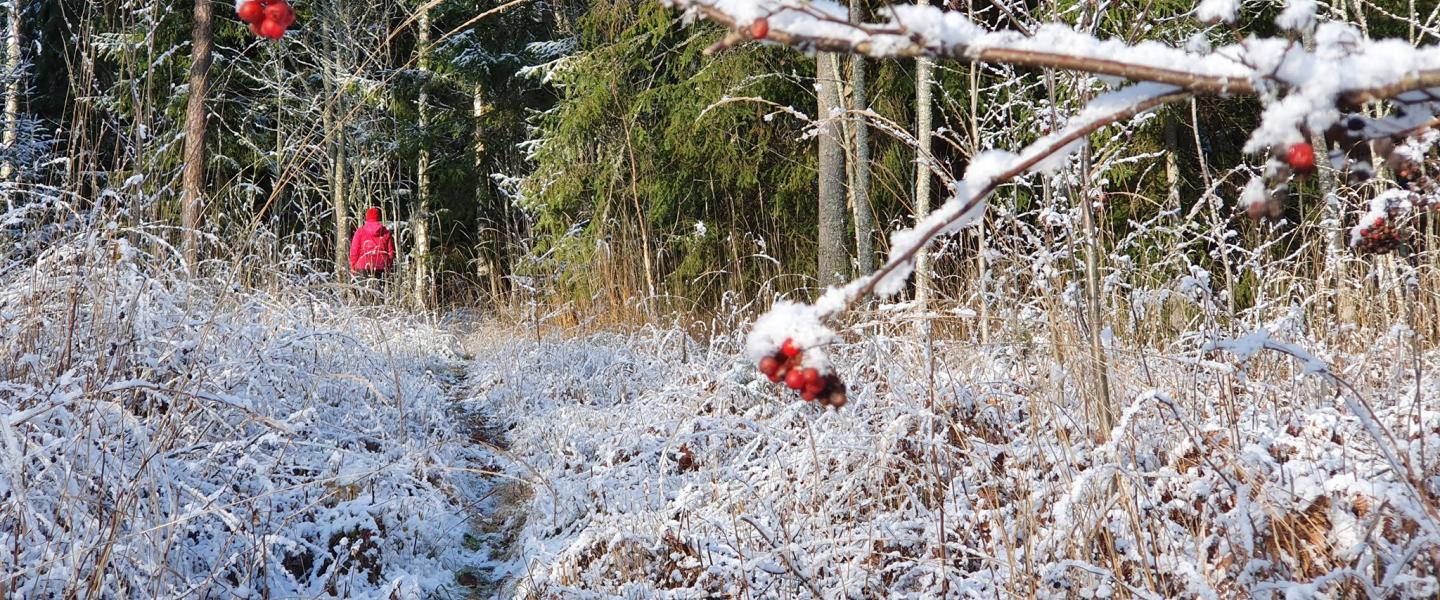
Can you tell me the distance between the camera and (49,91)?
16.5m

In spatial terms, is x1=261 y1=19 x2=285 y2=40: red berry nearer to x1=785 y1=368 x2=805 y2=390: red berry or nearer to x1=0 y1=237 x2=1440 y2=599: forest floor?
x1=785 y1=368 x2=805 y2=390: red berry

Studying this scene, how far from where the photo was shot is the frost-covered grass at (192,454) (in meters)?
2.42

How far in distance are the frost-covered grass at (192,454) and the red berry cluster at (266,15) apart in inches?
52.0

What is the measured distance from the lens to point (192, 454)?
3201 mm

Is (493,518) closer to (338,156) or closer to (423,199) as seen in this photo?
(338,156)

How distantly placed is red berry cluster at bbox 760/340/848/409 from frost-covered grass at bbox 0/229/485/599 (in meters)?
1.87

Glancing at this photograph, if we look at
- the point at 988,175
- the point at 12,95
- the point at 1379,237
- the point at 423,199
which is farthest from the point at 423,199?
the point at 988,175

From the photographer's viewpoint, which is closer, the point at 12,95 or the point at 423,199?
the point at 12,95

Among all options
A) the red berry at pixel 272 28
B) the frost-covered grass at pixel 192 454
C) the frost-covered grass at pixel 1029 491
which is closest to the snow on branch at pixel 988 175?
the red berry at pixel 272 28

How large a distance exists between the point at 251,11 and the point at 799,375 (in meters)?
1.05

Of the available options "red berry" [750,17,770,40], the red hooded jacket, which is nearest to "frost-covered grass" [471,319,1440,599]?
"red berry" [750,17,770,40]

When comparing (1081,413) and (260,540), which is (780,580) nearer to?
(1081,413)

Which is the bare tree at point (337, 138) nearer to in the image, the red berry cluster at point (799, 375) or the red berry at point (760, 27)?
the red berry cluster at point (799, 375)

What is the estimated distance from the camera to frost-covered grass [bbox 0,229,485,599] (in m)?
2.42
